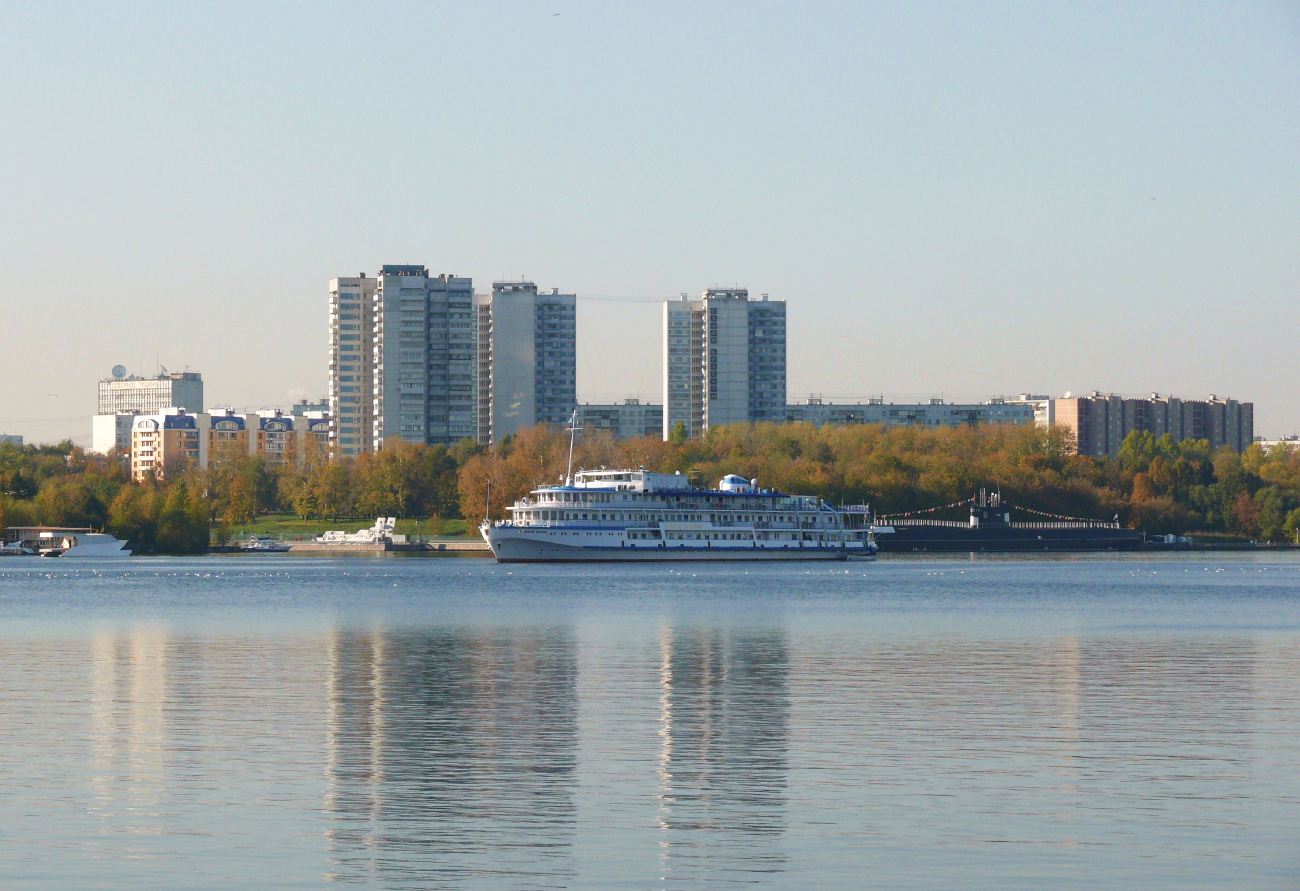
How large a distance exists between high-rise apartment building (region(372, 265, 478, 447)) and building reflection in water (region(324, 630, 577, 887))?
502ft

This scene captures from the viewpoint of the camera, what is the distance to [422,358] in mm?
188125

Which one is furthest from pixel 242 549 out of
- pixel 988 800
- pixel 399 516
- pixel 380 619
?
pixel 988 800

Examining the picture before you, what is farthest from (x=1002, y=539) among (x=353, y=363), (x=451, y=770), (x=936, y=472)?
(x=451, y=770)

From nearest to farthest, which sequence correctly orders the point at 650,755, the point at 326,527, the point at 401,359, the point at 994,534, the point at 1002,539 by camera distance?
the point at 650,755, the point at 1002,539, the point at 994,534, the point at 326,527, the point at 401,359

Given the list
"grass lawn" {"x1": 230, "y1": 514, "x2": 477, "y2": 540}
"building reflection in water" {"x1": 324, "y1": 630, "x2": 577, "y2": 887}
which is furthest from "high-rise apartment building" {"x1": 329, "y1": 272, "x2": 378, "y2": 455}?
"building reflection in water" {"x1": 324, "y1": 630, "x2": 577, "y2": 887}

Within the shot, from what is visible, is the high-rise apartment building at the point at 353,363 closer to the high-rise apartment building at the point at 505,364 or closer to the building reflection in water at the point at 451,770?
the high-rise apartment building at the point at 505,364

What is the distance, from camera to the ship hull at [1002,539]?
490ft

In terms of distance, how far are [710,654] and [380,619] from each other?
54.4ft

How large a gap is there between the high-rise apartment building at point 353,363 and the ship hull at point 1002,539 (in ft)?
219

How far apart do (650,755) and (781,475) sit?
432ft

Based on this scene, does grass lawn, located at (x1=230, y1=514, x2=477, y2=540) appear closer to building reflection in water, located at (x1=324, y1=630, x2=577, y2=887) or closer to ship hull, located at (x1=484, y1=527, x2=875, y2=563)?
ship hull, located at (x1=484, y1=527, x2=875, y2=563)

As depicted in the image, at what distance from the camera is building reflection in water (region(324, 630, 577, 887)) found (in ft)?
51.0

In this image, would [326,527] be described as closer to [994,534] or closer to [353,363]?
[353,363]

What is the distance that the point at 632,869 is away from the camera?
15258mm
